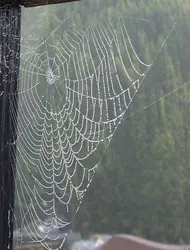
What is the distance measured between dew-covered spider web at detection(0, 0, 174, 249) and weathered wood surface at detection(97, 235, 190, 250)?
0.16 m

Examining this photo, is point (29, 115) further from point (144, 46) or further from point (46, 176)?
point (144, 46)

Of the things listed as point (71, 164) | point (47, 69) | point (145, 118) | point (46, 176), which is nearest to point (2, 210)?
point (46, 176)

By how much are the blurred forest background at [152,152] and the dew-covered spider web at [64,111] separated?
3cm

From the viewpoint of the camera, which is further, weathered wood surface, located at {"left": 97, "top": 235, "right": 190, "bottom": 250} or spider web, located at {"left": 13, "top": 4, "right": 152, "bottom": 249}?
spider web, located at {"left": 13, "top": 4, "right": 152, "bottom": 249}

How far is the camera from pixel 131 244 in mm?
1202

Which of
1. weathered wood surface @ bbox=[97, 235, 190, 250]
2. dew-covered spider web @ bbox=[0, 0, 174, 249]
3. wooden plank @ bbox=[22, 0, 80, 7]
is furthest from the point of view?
wooden plank @ bbox=[22, 0, 80, 7]

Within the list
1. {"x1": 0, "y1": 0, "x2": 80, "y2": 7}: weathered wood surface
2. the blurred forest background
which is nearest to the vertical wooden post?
{"x1": 0, "y1": 0, "x2": 80, "y2": 7}: weathered wood surface

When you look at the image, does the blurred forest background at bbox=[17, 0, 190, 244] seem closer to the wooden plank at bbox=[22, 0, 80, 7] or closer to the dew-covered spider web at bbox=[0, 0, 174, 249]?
the dew-covered spider web at bbox=[0, 0, 174, 249]

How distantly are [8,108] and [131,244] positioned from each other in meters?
0.69

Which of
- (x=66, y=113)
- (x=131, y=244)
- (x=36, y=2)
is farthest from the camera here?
(x=36, y=2)

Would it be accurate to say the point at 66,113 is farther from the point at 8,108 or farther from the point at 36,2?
the point at 36,2

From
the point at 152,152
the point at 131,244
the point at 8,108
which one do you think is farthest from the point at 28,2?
the point at 131,244

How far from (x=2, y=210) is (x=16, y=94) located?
1.43 feet

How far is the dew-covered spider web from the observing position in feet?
4.27
